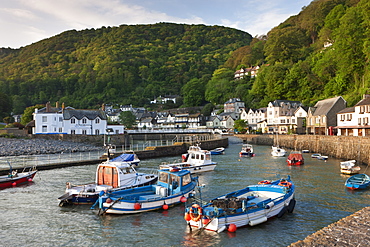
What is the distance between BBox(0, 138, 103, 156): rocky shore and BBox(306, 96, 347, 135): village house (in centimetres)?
4798

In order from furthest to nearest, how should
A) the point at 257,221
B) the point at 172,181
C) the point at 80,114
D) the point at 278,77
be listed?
1. the point at 278,77
2. the point at 80,114
3. the point at 172,181
4. the point at 257,221

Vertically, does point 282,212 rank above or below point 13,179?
below

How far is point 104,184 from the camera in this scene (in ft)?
73.1

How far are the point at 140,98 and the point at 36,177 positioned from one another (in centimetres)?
14450

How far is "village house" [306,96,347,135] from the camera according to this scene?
6122 cm

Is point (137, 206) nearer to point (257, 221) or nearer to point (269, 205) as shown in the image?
point (257, 221)

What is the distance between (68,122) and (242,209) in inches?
2405

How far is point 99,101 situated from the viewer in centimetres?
17075

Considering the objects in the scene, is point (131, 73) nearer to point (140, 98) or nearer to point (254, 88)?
point (140, 98)

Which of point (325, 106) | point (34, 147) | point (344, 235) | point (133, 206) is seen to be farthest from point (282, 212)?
point (325, 106)

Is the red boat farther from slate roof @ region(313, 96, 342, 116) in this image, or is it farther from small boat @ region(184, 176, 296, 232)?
slate roof @ region(313, 96, 342, 116)

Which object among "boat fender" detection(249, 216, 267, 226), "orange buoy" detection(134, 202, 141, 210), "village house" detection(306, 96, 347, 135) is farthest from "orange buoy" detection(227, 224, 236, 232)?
"village house" detection(306, 96, 347, 135)

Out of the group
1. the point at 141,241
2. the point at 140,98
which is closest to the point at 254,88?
the point at 140,98

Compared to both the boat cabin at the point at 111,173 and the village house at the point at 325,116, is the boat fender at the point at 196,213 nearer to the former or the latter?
the boat cabin at the point at 111,173
